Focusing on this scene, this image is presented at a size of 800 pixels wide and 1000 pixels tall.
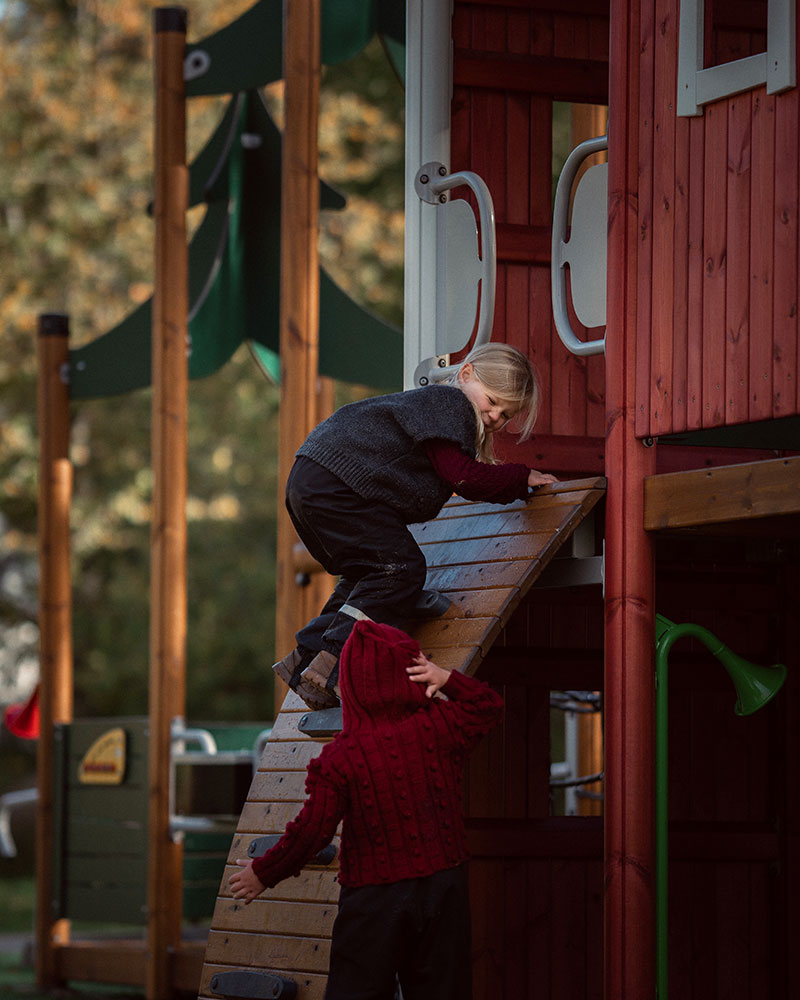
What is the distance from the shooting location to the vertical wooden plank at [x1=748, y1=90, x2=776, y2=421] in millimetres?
4688

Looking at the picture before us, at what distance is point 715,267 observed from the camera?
4.91m

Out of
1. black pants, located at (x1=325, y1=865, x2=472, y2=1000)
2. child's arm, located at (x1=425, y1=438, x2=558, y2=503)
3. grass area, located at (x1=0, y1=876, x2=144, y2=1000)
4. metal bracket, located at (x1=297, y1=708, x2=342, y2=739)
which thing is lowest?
grass area, located at (x1=0, y1=876, x2=144, y2=1000)

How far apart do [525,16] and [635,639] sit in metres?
3.14

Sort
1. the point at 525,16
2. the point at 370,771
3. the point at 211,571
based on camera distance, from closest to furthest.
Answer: the point at 370,771, the point at 525,16, the point at 211,571

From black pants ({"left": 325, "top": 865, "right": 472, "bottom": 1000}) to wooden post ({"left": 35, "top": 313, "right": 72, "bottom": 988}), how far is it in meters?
6.18

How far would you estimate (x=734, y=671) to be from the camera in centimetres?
556

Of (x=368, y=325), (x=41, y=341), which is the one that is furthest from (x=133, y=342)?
(x=368, y=325)

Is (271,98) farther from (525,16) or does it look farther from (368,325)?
(525,16)

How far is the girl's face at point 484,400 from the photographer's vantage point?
5.34 m

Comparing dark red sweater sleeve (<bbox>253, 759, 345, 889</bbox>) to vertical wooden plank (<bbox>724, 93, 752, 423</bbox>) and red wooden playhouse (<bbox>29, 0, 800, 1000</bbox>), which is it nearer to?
red wooden playhouse (<bbox>29, 0, 800, 1000</bbox>)

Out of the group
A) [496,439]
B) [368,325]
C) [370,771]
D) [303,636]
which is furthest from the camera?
[368,325]

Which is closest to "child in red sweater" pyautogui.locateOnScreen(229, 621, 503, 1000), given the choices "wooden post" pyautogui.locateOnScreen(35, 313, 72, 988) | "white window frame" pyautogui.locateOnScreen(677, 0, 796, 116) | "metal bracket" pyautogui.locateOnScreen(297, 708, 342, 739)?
"metal bracket" pyautogui.locateOnScreen(297, 708, 342, 739)

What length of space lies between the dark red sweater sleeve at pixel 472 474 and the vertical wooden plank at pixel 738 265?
74 centimetres

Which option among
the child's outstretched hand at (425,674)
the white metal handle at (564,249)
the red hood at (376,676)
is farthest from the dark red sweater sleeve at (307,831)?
the white metal handle at (564,249)
